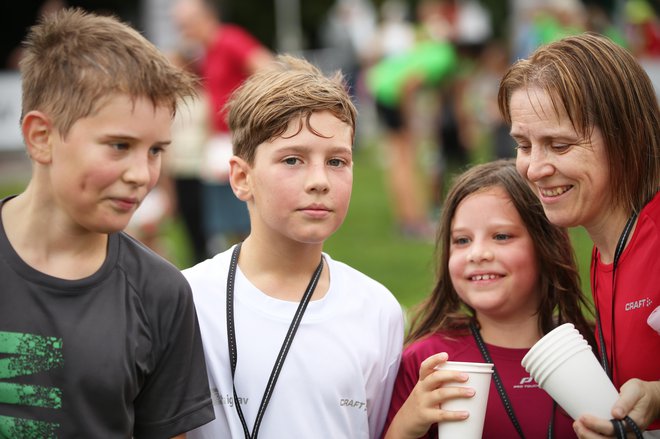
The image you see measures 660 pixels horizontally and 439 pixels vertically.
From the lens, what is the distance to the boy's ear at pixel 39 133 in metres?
2.52

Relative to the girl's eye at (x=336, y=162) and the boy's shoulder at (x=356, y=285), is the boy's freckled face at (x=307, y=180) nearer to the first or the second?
the girl's eye at (x=336, y=162)

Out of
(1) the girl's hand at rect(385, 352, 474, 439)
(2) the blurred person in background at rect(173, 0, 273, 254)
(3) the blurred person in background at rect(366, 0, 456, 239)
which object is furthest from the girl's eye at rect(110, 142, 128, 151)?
(3) the blurred person in background at rect(366, 0, 456, 239)

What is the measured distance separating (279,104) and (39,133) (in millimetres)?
858

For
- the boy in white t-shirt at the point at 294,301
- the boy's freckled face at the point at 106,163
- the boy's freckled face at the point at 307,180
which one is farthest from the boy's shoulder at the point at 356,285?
the boy's freckled face at the point at 106,163

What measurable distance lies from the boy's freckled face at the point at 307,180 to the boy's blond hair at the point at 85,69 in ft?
1.62

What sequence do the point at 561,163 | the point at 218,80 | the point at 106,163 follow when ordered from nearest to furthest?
the point at 106,163
the point at 561,163
the point at 218,80

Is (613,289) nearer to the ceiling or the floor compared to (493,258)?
nearer to the floor

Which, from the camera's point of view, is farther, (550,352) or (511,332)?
(511,332)

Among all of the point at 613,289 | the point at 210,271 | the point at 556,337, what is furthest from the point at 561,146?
the point at 210,271

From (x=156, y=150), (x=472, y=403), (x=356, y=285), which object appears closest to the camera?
(x=156, y=150)

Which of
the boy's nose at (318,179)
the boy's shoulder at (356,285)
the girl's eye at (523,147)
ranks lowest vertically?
the boy's shoulder at (356,285)

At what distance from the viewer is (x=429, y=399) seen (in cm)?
284

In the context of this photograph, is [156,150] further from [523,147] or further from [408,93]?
[408,93]

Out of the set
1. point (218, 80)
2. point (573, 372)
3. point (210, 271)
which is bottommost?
point (573, 372)
